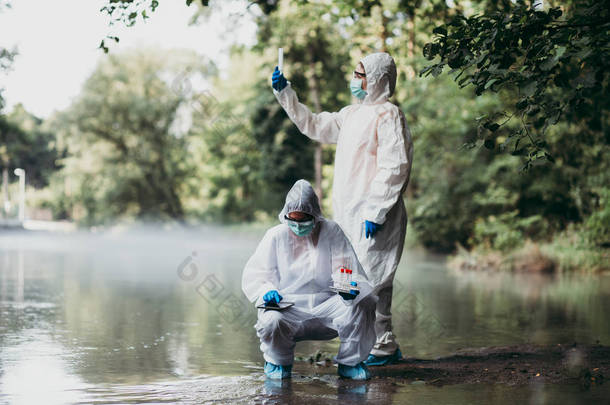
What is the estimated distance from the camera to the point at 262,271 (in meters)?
5.70

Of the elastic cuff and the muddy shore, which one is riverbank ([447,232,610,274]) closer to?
the muddy shore

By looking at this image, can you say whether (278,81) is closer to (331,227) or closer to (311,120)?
(311,120)

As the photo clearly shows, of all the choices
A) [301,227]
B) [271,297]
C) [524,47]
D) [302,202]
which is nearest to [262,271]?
[271,297]

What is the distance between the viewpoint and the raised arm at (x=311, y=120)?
6605mm

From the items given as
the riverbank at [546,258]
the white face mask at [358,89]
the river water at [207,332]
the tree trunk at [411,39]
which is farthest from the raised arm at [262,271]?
the riverbank at [546,258]

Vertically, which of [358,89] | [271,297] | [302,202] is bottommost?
[271,297]

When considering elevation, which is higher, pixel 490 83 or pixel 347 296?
pixel 490 83

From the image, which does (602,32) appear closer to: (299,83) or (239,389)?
(239,389)

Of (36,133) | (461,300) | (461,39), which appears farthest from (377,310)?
(36,133)

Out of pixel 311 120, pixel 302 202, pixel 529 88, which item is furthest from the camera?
pixel 311 120

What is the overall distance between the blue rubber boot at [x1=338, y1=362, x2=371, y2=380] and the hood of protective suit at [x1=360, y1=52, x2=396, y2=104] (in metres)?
2.12

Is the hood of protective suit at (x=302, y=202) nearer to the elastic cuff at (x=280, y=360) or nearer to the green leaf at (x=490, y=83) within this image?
the elastic cuff at (x=280, y=360)

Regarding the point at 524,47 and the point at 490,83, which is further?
the point at 524,47

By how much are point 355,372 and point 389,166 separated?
1576 millimetres
